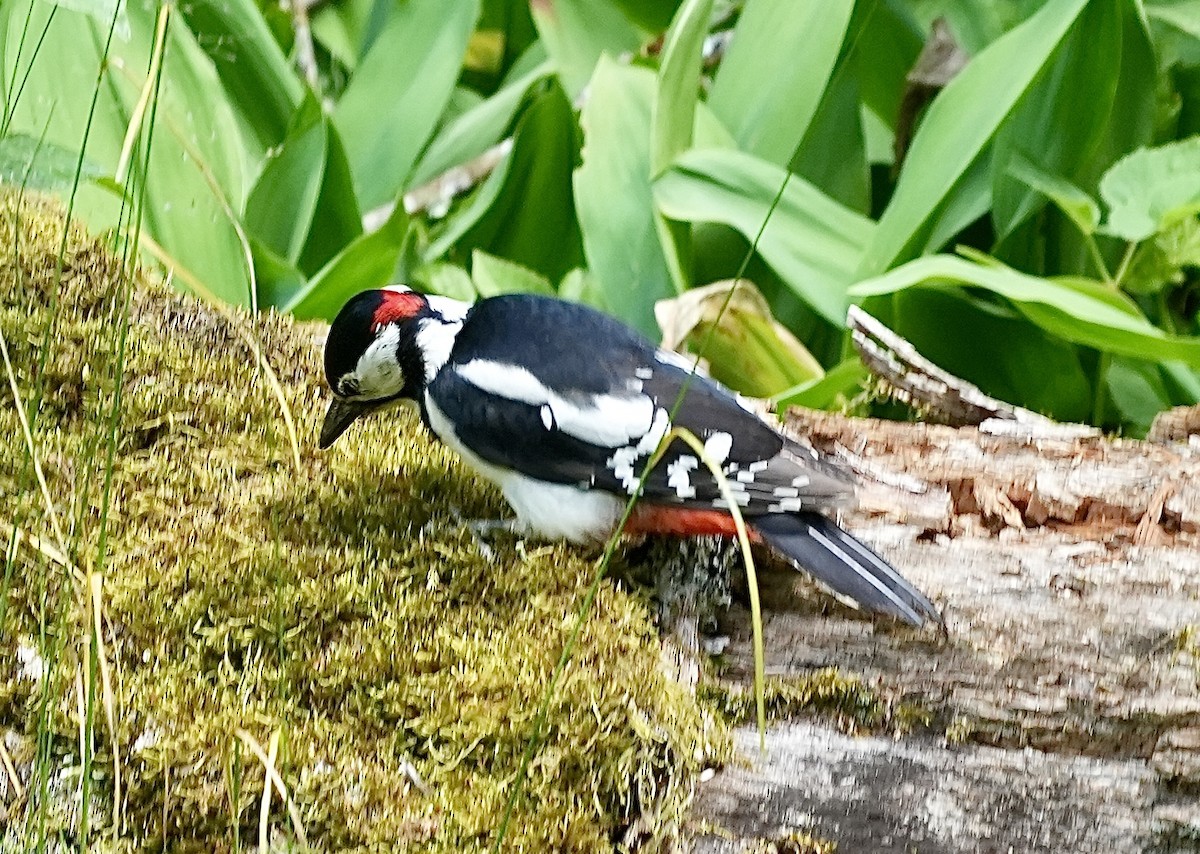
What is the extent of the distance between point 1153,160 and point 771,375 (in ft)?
2.15

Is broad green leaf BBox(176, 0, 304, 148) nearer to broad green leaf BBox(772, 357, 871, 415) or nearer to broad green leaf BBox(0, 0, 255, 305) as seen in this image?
broad green leaf BBox(0, 0, 255, 305)

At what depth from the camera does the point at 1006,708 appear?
3.10 feet

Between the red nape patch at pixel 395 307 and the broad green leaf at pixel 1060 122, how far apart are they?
1.06m

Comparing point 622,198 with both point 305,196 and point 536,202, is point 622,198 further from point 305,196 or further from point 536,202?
point 305,196

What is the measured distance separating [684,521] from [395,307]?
15.7 inches

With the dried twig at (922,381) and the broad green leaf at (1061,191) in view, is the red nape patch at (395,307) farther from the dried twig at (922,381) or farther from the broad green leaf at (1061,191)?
the broad green leaf at (1061,191)

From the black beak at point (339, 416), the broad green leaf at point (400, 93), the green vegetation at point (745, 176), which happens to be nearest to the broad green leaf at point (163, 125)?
the green vegetation at point (745, 176)

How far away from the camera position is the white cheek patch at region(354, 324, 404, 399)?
3.68 feet

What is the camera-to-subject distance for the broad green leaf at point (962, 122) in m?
1.56

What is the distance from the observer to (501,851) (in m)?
0.85

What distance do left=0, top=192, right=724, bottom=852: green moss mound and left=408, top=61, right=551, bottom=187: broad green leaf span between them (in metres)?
1.06

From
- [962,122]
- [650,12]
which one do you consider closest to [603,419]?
[962,122]

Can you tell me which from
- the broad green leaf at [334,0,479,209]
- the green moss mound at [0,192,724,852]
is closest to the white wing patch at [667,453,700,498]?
the green moss mound at [0,192,724,852]

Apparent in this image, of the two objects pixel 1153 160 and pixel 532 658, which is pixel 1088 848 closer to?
pixel 532 658
